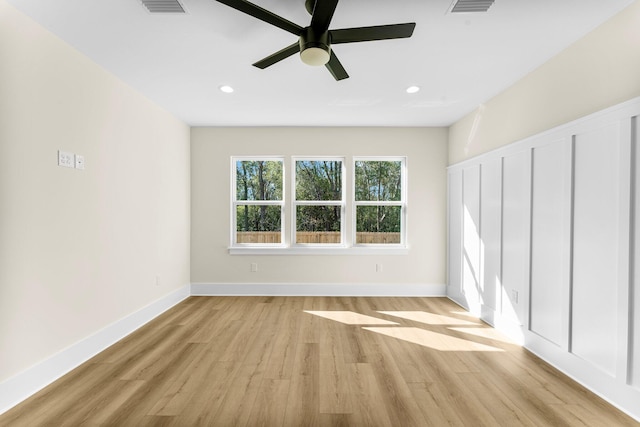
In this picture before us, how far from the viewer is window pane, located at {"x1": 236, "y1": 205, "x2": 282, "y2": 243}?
4.90 metres

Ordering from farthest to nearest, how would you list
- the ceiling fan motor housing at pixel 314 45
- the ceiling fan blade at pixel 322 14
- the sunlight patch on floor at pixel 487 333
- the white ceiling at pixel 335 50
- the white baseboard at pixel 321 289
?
the white baseboard at pixel 321 289
the sunlight patch on floor at pixel 487 333
the white ceiling at pixel 335 50
the ceiling fan motor housing at pixel 314 45
the ceiling fan blade at pixel 322 14

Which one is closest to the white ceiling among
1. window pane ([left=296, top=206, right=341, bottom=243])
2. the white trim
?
window pane ([left=296, top=206, right=341, bottom=243])

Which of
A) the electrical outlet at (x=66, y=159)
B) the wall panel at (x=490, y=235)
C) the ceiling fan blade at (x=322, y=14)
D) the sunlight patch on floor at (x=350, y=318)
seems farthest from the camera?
the sunlight patch on floor at (x=350, y=318)

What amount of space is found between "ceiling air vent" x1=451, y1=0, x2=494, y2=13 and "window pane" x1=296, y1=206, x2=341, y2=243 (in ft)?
10.5

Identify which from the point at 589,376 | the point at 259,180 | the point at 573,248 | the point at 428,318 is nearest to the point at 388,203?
the point at 428,318

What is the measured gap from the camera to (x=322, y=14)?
1671 millimetres

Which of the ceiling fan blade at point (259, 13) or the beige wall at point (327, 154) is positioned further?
the beige wall at point (327, 154)

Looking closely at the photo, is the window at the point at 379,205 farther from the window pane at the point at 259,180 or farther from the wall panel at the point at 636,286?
the wall panel at the point at 636,286

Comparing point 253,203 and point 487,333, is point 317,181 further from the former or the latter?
point 487,333

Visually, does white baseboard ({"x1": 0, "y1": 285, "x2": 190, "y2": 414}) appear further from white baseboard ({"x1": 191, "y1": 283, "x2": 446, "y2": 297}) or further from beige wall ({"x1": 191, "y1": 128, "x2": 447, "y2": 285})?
beige wall ({"x1": 191, "y1": 128, "x2": 447, "y2": 285})

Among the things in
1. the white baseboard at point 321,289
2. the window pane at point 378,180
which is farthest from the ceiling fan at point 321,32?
the white baseboard at point 321,289

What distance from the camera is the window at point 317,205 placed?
489cm

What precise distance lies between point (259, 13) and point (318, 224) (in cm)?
347

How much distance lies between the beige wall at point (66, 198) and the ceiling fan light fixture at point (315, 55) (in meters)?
1.93
